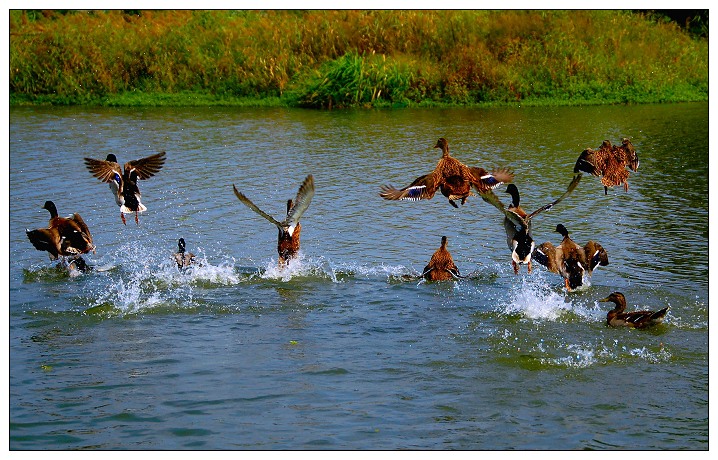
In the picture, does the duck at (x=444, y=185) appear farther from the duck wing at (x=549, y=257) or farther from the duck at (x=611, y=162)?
the duck at (x=611, y=162)

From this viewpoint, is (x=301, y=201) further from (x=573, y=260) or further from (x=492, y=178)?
(x=573, y=260)

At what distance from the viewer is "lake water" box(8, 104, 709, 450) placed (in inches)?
293

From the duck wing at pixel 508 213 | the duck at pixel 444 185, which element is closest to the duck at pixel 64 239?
the duck at pixel 444 185

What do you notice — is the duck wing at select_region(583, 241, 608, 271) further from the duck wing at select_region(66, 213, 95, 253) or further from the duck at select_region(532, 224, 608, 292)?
the duck wing at select_region(66, 213, 95, 253)

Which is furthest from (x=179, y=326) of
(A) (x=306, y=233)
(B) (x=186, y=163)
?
(B) (x=186, y=163)

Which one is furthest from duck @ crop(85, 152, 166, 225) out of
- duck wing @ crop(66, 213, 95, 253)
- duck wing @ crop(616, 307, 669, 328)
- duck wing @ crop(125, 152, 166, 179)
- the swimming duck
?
duck wing @ crop(616, 307, 669, 328)

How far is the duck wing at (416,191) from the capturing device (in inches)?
388

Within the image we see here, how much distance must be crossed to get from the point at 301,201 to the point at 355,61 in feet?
43.4

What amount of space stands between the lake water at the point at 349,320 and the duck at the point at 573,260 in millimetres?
A: 194

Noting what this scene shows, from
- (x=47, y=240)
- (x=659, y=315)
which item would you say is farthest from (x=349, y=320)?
(x=47, y=240)

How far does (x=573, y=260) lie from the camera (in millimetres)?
10352

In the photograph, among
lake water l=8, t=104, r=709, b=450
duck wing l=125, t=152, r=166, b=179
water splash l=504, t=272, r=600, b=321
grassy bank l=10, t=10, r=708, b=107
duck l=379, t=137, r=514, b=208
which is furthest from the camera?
grassy bank l=10, t=10, r=708, b=107

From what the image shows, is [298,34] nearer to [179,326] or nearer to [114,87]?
[114,87]

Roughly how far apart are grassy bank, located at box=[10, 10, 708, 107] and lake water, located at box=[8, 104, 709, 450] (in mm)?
6756
